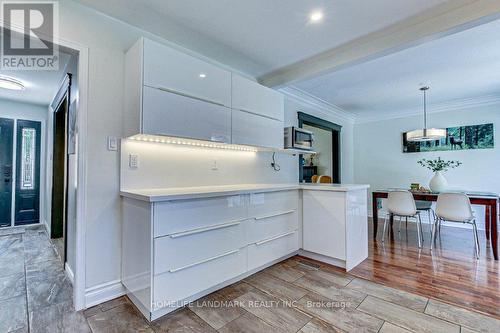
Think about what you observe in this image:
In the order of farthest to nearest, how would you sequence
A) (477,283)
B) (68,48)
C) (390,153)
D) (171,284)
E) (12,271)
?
(390,153)
(12,271)
(477,283)
(68,48)
(171,284)

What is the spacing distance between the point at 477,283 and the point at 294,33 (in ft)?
9.67

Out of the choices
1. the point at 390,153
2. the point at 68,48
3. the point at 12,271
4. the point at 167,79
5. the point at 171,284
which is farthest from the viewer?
the point at 390,153

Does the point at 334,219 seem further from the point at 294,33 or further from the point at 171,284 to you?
the point at 294,33

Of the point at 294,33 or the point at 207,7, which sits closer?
the point at 207,7

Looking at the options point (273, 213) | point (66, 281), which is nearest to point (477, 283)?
point (273, 213)

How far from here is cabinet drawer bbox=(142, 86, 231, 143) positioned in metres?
1.85

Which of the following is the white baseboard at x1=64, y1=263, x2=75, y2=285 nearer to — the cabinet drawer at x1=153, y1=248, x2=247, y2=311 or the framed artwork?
the cabinet drawer at x1=153, y1=248, x2=247, y2=311

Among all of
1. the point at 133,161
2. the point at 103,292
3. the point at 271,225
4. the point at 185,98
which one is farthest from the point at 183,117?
the point at 103,292

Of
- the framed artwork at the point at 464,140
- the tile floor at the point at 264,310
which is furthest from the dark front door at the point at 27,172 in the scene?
the framed artwork at the point at 464,140

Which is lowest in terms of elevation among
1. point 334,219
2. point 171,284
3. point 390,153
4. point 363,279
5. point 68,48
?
point 363,279

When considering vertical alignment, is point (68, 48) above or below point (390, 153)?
above

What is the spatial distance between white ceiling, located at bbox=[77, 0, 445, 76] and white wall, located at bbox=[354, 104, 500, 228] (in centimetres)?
363

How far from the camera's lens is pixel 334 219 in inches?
102

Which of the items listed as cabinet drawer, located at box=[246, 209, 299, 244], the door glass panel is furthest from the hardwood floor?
the door glass panel
